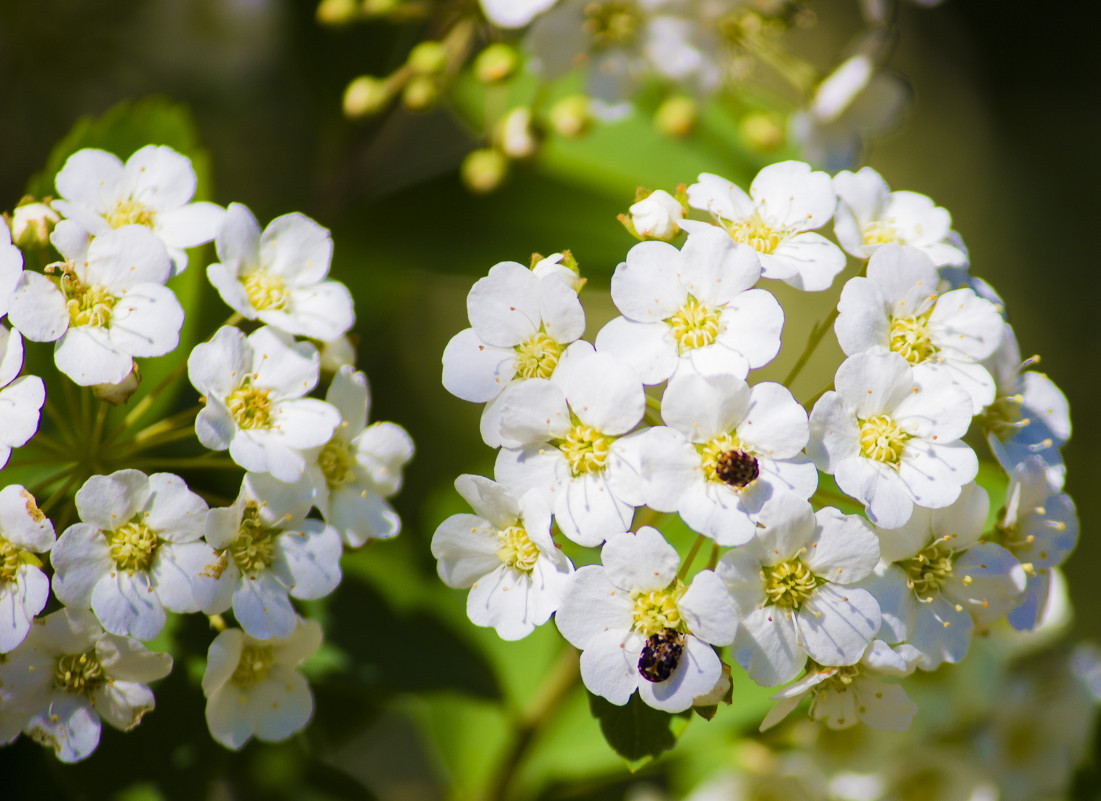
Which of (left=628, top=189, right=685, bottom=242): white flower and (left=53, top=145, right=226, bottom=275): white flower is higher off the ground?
(left=628, top=189, right=685, bottom=242): white flower

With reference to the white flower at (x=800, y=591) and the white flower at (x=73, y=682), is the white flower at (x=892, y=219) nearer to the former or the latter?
the white flower at (x=800, y=591)

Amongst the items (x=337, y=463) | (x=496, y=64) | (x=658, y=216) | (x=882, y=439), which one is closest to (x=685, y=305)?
(x=658, y=216)

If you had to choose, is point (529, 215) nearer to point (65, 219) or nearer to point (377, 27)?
point (377, 27)

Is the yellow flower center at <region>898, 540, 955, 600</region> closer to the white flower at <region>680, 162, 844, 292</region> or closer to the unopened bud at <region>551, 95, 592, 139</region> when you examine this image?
the white flower at <region>680, 162, 844, 292</region>

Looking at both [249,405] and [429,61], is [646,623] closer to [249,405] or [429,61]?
[249,405]

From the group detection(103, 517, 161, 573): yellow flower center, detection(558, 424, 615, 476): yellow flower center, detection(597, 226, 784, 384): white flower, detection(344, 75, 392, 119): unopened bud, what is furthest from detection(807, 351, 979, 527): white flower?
detection(344, 75, 392, 119): unopened bud

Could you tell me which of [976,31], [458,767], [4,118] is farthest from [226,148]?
[976,31]

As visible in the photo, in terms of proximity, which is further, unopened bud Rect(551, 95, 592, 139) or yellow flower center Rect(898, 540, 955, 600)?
unopened bud Rect(551, 95, 592, 139)
